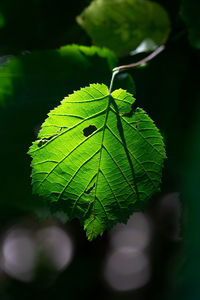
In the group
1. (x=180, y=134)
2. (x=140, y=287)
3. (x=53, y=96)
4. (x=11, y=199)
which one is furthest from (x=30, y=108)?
(x=140, y=287)

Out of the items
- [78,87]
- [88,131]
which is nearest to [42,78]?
[78,87]

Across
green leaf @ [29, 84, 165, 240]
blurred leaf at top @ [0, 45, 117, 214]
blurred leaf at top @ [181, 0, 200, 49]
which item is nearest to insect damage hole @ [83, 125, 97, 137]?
green leaf @ [29, 84, 165, 240]

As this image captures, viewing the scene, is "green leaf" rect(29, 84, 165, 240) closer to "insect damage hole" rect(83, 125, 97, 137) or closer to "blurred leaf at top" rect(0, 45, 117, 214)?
"insect damage hole" rect(83, 125, 97, 137)

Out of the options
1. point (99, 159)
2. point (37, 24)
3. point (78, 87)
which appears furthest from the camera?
point (37, 24)

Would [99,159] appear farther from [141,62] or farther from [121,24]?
[121,24]

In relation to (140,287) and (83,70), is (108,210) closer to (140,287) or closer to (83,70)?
(83,70)

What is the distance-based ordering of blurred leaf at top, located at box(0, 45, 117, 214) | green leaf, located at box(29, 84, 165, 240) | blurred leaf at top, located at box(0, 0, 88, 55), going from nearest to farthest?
green leaf, located at box(29, 84, 165, 240)
blurred leaf at top, located at box(0, 45, 117, 214)
blurred leaf at top, located at box(0, 0, 88, 55)

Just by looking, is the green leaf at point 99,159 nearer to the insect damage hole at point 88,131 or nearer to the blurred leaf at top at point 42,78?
the insect damage hole at point 88,131
